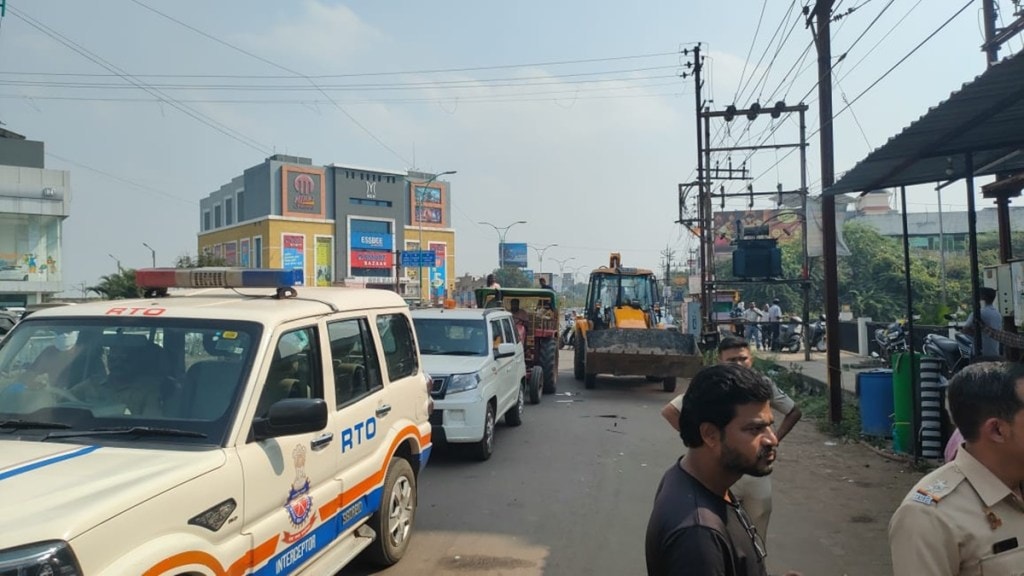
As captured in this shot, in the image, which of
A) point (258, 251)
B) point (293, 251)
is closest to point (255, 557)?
point (293, 251)

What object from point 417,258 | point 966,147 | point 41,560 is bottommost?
point 41,560

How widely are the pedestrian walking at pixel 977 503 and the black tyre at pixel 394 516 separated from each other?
357 cm

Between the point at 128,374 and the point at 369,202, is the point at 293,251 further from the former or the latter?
the point at 128,374

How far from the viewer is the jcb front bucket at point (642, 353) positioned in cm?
1387

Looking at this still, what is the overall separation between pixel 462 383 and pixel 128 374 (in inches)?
193

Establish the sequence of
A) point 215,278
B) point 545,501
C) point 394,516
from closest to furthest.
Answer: point 215,278 → point 394,516 → point 545,501

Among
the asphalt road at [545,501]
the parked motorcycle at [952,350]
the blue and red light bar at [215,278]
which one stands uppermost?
the blue and red light bar at [215,278]

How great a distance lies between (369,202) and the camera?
73.8 meters

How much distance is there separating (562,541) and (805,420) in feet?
24.3

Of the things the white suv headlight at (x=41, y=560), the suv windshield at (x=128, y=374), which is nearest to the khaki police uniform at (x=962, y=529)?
the white suv headlight at (x=41, y=560)

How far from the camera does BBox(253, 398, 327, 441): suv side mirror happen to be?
3.17 metres

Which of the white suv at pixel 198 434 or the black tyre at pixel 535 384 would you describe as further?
the black tyre at pixel 535 384

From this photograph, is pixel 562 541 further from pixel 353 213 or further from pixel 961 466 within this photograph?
pixel 353 213

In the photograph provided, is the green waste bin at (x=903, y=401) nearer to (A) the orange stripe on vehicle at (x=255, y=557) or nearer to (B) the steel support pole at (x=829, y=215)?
(B) the steel support pole at (x=829, y=215)
